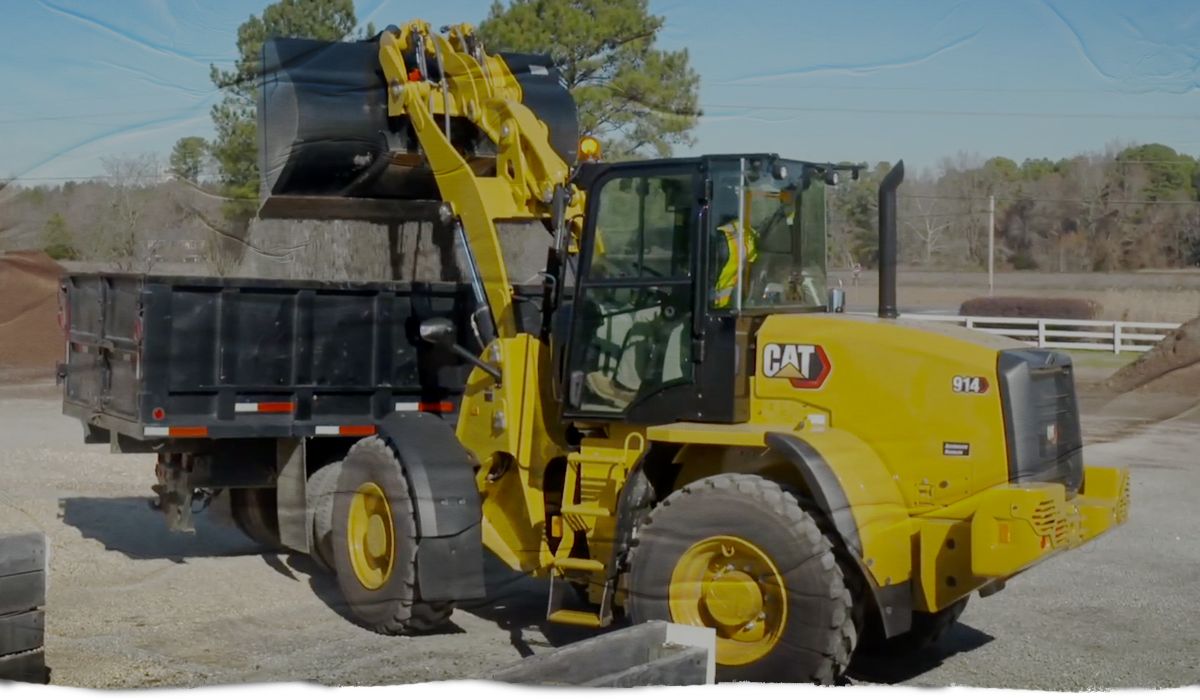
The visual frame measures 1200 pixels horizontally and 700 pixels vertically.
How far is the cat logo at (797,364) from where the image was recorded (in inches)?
238

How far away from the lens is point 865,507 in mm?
5742

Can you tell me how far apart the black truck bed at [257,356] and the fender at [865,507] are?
8.39ft

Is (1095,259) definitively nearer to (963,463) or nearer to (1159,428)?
(1159,428)

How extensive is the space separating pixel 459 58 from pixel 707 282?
237 cm

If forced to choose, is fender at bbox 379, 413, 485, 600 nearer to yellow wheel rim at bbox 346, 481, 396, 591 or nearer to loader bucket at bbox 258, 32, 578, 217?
yellow wheel rim at bbox 346, 481, 396, 591

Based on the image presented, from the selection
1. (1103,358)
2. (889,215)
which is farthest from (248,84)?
(1103,358)

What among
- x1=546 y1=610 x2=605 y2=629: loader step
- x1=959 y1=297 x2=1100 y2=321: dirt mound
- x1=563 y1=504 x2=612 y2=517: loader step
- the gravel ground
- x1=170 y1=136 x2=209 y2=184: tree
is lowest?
the gravel ground

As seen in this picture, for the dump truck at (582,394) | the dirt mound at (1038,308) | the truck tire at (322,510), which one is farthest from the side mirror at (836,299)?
the dirt mound at (1038,308)

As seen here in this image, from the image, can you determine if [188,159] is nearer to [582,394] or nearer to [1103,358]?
[582,394]

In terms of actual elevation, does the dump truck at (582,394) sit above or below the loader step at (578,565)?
above

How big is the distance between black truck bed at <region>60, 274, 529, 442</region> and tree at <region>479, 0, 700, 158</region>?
166 centimetres

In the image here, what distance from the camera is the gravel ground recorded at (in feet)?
20.0

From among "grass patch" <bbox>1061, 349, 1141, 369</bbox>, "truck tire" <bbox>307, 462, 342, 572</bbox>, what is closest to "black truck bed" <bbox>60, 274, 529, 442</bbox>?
"truck tire" <bbox>307, 462, 342, 572</bbox>

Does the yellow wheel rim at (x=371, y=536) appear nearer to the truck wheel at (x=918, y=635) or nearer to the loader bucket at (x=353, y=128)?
the loader bucket at (x=353, y=128)
